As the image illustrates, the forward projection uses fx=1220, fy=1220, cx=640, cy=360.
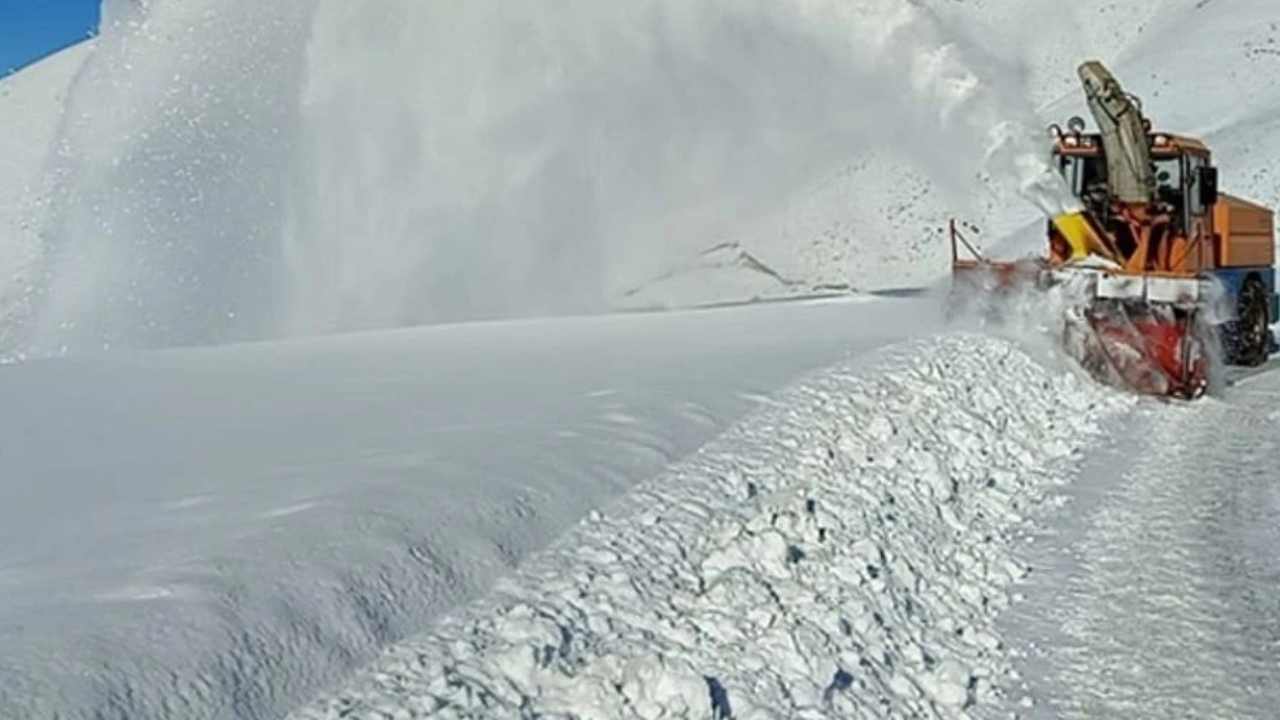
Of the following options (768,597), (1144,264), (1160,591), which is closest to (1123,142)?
(1144,264)

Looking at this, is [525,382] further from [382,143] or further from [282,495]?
[382,143]

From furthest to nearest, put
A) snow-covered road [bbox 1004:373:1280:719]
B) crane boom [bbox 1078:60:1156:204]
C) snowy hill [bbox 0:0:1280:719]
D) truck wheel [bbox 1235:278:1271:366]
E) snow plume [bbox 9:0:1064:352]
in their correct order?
snow plume [bbox 9:0:1064:352], truck wheel [bbox 1235:278:1271:366], crane boom [bbox 1078:60:1156:204], snow-covered road [bbox 1004:373:1280:719], snowy hill [bbox 0:0:1280:719]

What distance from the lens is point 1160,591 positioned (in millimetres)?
5543

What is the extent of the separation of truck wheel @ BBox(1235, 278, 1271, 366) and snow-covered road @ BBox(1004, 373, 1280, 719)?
536cm

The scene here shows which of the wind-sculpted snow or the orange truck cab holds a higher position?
the orange truck cab

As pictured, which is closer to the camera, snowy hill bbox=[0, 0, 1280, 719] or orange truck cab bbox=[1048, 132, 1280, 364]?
snowy hill bbox=[0, 0, 1280, 719]

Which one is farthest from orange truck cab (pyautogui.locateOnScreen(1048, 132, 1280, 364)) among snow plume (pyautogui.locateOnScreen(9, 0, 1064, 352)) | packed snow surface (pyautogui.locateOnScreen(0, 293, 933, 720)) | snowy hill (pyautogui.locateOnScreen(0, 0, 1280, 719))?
packed snow surface (pyautogui.locateOnScreen(0, 293, 933, 720))

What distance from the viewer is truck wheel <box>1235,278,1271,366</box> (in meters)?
13.5

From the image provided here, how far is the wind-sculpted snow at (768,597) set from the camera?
3906mm

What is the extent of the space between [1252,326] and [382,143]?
12.0 meters

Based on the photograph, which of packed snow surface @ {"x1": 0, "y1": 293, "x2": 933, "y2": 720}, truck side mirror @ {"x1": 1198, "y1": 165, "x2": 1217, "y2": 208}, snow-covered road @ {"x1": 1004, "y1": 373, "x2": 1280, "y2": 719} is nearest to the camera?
packed snow surface @ {"x1": 0, "y1": 293, "x2": 933, "y2": 720}

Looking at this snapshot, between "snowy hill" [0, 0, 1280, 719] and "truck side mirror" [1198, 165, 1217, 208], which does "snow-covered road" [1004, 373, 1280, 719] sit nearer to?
"snowy hill" [0, 0, 1280, 719]

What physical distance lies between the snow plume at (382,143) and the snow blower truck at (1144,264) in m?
1.27

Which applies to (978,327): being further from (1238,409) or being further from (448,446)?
(448,446)
